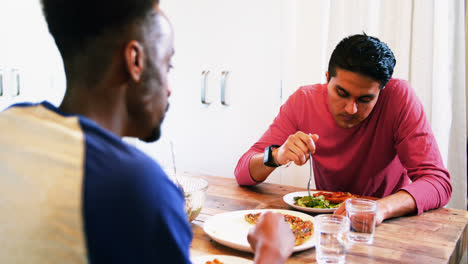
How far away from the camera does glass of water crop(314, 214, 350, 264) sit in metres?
1.01

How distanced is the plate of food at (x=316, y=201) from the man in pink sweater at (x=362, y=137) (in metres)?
0.14

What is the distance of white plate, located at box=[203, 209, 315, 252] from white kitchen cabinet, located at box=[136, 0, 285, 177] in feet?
5.80

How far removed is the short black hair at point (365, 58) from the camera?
167 cm

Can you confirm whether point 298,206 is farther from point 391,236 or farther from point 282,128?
point 282,128

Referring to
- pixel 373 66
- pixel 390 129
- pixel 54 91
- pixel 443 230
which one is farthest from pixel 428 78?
pixel 54 91

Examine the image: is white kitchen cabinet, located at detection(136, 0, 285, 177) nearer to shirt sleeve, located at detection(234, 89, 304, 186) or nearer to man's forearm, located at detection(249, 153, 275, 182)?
shirt sleeve, located at detection(234, 89, 304, 186)

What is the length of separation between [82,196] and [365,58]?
141cm

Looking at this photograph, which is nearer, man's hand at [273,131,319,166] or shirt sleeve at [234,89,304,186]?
man's hand at [273,131,319,166]

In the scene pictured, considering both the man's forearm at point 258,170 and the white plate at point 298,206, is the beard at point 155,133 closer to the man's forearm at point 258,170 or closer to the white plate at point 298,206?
the white plate at point 298,206

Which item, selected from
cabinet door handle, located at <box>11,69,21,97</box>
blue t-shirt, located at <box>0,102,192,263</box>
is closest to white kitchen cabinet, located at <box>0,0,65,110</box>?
cabinet door handle, located at <box>11,69,21,97</box>

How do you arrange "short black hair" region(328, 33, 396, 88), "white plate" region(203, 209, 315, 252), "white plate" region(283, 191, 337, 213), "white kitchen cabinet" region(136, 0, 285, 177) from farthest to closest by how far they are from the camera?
1. "white kitchen cabinet" region(136, 0, 285, 177)
2. "short black hair" region(328, 33, 396, 88)
3. "white plate" region(283, 191, 337, 213)
4. "white plate" region(203, 209, 315, 252)

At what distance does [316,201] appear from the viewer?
4.90ft

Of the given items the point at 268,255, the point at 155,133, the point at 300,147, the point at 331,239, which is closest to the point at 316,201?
the point at 300,147

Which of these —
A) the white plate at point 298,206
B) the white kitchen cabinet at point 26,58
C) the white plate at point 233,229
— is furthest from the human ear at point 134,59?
the white kitchen cabinet at point 26,58
